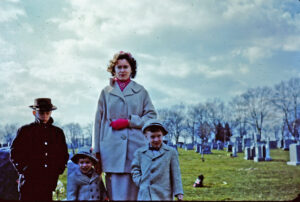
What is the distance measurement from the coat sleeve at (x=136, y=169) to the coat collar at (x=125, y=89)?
66 cm

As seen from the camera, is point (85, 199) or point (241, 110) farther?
point (241, 110)

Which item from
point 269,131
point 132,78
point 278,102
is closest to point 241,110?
point 269,131

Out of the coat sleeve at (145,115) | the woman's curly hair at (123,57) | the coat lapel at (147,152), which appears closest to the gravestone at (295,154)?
the coat sleeve at (145,115)

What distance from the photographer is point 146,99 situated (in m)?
3.11

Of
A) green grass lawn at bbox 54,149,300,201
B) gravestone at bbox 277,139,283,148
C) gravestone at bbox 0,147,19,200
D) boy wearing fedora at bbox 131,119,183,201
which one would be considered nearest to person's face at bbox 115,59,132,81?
boy wearing fedora at bbox 131,119,183,201

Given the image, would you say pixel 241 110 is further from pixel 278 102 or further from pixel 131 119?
pixel 131 119

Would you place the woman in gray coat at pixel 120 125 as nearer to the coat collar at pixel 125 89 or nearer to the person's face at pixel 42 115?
the coat collar at pixel 125 89

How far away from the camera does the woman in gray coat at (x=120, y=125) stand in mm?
2865

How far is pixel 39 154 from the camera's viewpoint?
3262mm

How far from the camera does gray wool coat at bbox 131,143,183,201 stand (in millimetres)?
2607

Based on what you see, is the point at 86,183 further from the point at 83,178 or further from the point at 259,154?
the point at 259,154

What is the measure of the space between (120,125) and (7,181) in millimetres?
2666

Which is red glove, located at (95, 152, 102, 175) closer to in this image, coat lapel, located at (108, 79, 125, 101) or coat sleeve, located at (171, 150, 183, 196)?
coat lapel, located at (108, 79, 125, 101)

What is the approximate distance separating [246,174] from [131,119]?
19.4 ft
